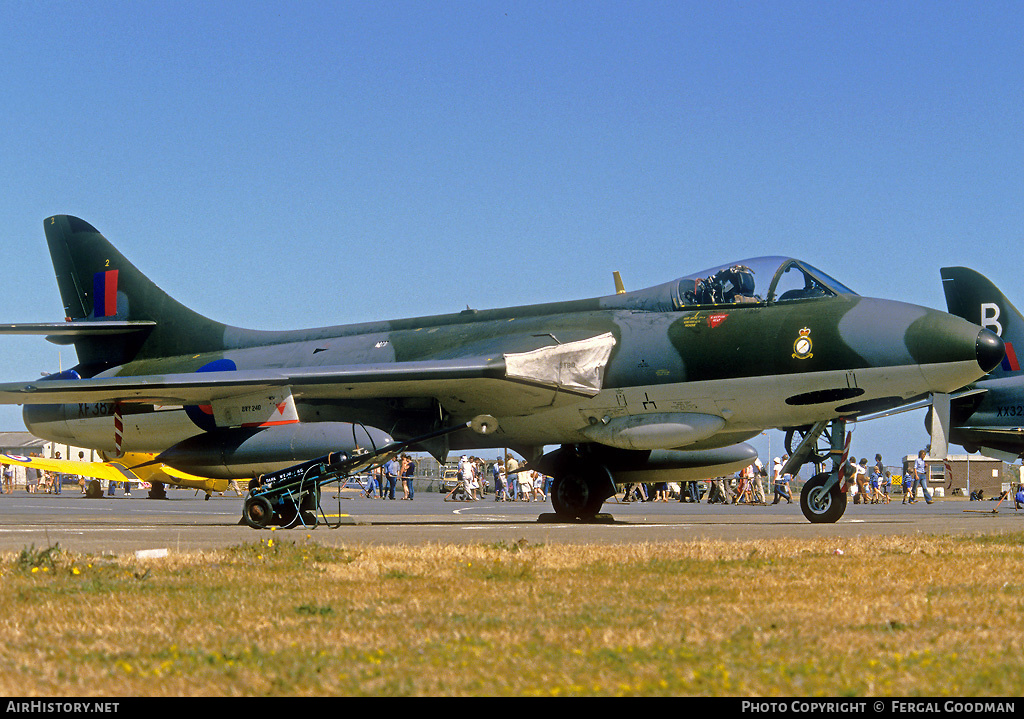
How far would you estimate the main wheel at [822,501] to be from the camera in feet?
49.5

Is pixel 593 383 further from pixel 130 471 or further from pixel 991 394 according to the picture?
pixel 130 471

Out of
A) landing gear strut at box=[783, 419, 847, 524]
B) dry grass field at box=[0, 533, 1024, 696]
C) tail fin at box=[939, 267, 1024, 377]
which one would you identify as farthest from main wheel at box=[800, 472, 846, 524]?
tail fin at box=[939, 267, 1024, 377]

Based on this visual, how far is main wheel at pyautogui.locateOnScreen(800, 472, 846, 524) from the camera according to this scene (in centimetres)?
1508

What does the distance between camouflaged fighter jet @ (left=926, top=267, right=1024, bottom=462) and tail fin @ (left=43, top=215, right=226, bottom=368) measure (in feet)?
54.0

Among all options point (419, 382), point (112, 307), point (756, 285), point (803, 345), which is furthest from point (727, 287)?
point (112, 307)

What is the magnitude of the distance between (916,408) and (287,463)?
343 inches

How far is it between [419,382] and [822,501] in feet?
19.6

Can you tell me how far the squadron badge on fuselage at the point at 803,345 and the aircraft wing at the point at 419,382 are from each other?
8.74ft

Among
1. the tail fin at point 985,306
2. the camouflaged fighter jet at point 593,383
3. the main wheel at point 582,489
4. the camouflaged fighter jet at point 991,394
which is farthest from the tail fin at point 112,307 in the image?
the tail fin at point 985,306

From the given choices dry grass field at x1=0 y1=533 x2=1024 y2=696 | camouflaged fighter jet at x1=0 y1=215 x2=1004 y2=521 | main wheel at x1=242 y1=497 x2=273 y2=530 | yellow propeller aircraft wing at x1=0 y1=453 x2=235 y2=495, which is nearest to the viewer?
dry grass field at x1=0 y1=533 x2=1024 y2=696

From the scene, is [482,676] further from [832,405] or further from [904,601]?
[832,405]

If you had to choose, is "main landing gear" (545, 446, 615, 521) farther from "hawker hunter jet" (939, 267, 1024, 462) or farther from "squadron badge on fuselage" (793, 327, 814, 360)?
"hawker hunter jet" (939, 267, 1024, 462)

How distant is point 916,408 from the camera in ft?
49.0

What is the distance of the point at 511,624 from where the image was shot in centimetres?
530
